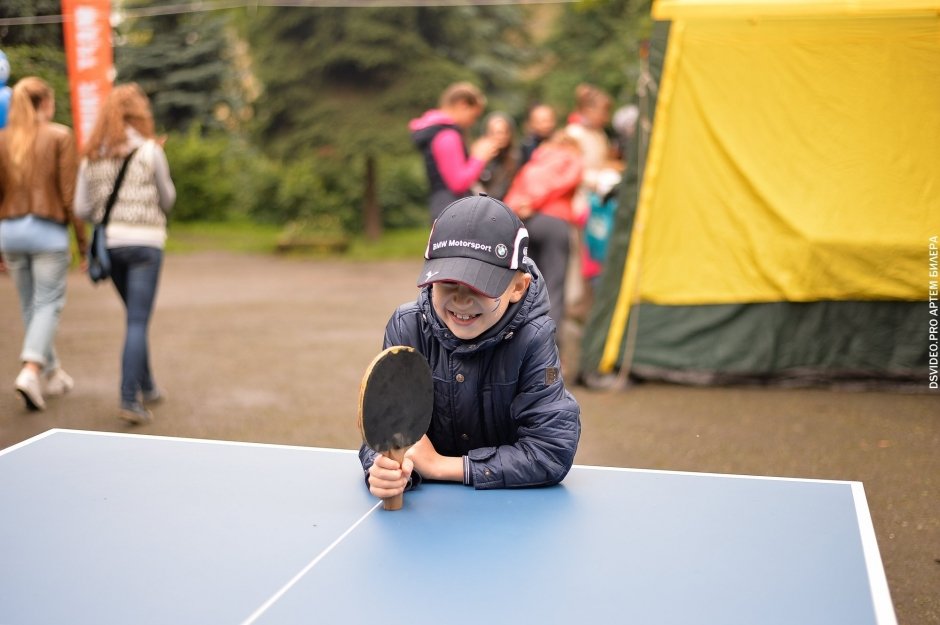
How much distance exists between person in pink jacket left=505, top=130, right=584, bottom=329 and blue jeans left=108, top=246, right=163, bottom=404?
104 inches

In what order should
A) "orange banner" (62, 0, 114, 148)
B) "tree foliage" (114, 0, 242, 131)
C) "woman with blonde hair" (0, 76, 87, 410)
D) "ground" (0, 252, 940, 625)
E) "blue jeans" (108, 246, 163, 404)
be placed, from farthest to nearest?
1. "tree foliage" (114, 0, 242, 131)
2. "orange banner" (62, 0, 114, 148)
3. "woman with blonde hair" (0, 76, 87, 410)
4. "blue jeans" (108, 246, 163, 404)
5. "ground" (0, 252, 940, 625)

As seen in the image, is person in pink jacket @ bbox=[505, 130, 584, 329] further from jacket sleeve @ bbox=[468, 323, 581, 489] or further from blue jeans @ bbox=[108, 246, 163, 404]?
jacket sleeve @ bbox=[468, 323, 581, 489]

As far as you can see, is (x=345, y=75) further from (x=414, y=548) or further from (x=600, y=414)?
(x=414, y=548)

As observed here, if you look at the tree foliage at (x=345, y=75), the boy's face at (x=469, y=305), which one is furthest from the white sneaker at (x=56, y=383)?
the tree foliage at (x=345, y=75)

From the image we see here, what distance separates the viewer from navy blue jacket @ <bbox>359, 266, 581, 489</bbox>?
2666mm

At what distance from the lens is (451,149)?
723 cm

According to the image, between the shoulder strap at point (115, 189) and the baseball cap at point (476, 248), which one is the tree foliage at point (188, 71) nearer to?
the shoulder strap at point (115, 189)

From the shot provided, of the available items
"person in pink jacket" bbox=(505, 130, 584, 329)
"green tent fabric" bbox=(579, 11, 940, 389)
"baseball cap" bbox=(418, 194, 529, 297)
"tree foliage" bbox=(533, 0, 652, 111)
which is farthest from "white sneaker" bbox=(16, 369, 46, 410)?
"tree foliage" bbox=(533, 0, 652, 111)

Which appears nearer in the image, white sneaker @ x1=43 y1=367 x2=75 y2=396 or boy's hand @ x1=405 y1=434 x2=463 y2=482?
boy's hand @ x1=405 y1=434 x2=463 y2=482

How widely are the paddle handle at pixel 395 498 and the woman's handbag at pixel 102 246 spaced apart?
422cm

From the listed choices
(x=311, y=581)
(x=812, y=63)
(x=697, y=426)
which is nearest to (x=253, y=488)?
(x=311, y=581)

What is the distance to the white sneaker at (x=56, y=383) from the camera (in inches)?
277

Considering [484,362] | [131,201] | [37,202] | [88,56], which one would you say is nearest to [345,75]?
[88,56]

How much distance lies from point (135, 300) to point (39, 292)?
0.80 meters
